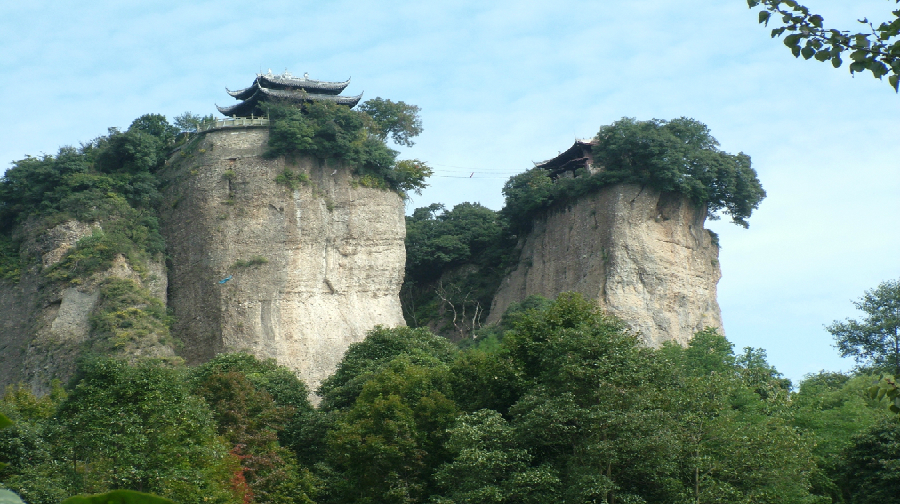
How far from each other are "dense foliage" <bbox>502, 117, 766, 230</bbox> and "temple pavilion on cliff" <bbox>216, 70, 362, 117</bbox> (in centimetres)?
1071

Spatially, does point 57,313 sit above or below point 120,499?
above

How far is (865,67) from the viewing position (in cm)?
652

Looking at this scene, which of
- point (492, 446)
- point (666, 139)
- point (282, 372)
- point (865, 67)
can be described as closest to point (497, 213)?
point (666, 139)

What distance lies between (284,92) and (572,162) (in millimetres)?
12930

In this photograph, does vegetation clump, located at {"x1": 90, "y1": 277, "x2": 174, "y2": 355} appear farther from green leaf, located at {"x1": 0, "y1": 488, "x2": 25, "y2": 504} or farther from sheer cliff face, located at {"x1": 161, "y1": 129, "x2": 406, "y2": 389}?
green leaf, located at {"x1": 0, "y1": 488, "x2": 25, "y2": 504}

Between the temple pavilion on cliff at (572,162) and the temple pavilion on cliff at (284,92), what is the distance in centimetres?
929

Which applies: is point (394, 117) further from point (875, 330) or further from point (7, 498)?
point (7, 498)

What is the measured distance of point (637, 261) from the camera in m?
40.4

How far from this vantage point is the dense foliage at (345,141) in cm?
3888

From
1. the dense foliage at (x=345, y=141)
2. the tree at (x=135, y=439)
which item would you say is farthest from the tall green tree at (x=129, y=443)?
the dense foliage at (x=345, y=141)

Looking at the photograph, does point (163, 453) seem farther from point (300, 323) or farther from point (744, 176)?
point (744, 176)

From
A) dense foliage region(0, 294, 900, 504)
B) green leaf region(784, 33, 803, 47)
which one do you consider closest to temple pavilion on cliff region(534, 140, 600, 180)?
dense foliage region(0, 294, 900, 504)

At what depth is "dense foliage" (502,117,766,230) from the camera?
3925 cm

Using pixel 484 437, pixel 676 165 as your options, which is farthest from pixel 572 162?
pixel 484 437
